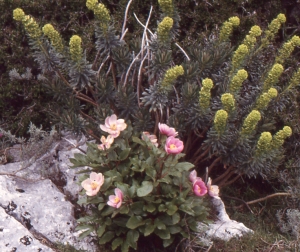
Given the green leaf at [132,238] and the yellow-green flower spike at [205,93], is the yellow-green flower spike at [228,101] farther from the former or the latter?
the green leaf at [132,238]

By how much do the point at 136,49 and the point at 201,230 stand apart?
1389 millimetres

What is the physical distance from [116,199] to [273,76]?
132 centimetres

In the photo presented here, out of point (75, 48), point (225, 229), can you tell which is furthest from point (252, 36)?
point (225, 229)

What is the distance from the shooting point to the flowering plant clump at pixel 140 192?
2.97 meters

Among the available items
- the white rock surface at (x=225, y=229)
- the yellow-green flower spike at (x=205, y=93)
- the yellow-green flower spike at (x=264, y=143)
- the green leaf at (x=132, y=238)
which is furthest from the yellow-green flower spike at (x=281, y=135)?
the green leaf at (x=132, y=238)

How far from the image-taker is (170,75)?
10.3 feet

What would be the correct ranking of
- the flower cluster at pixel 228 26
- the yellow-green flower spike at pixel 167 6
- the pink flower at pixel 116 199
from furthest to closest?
the flower cluster at pixel 228 26, the yellow-green flower spike at pixel 167 6, the pink flower at pixel 116 199

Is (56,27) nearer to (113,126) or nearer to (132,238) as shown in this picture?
(113,126)

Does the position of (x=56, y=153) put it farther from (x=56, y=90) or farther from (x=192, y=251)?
(x=192, y=251)

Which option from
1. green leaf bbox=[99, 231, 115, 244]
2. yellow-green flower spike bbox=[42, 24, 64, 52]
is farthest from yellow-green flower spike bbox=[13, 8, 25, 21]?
green leaf bbox=[99, 231, 115, 244]

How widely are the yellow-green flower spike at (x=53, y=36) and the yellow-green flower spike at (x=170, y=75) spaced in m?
0.71

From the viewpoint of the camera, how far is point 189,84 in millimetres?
3344

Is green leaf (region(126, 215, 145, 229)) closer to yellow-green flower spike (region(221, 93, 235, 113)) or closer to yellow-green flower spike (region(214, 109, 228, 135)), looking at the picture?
yellow-green flower spike (region(214, 109, 228, 135))

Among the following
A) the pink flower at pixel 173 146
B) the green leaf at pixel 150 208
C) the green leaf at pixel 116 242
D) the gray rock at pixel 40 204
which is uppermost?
the pink flower at pixel 173 146
